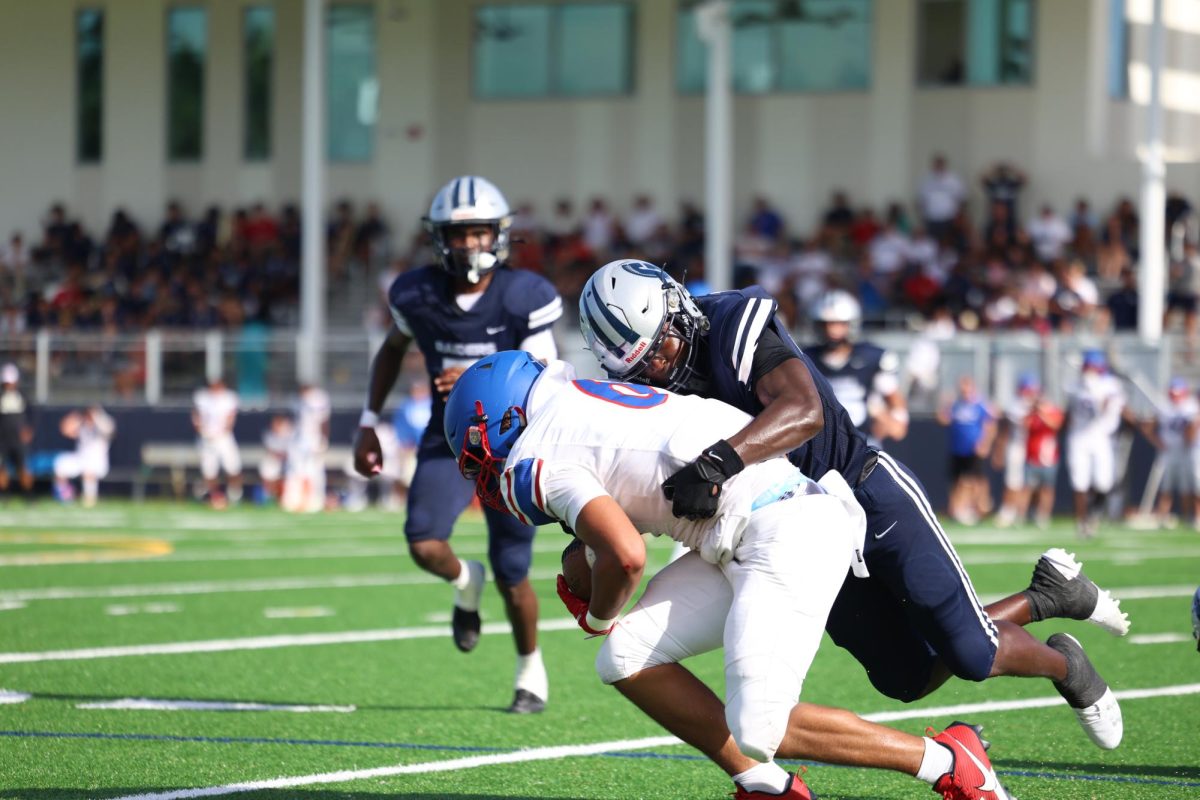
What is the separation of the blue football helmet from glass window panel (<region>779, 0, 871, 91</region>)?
20213 mm

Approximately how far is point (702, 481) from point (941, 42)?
67.9 ft

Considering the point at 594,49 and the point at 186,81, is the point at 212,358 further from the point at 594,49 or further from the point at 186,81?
the point at 186,81

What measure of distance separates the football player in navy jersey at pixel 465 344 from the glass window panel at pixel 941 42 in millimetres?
17827

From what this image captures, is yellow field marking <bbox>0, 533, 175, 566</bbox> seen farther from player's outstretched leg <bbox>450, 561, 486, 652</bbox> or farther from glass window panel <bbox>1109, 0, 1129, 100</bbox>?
glass window panel <bbox>1109, 0, 1129, 100</bbox>

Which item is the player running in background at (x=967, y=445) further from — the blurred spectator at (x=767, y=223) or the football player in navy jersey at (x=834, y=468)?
the football player in navy jersey at (x=834, y=468)

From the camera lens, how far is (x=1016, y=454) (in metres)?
17.1

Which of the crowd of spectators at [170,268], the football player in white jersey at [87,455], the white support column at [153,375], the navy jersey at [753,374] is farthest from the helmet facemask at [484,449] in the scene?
the crowd of spectators at [170,268]

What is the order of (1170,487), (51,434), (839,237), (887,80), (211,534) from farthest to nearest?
1. (887,80)
2. (839,237)
3. (51,434)
4. (1170,487)
5. (211,534)

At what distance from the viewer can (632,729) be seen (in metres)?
5.62

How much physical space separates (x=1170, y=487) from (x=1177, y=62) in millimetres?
9456

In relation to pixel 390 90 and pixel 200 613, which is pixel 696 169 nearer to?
pixel 390 90

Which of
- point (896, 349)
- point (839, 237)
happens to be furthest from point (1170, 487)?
point (839, 237)

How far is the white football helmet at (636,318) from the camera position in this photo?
4016 millimetres

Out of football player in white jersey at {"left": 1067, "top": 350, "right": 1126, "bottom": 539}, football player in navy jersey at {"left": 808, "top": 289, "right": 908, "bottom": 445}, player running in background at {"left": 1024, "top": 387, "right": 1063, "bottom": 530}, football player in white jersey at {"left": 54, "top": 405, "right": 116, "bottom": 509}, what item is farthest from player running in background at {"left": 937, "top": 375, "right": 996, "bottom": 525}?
football player in white jersey at {"left": 54, "top": 405, "right": 116, "bottom": 509}
